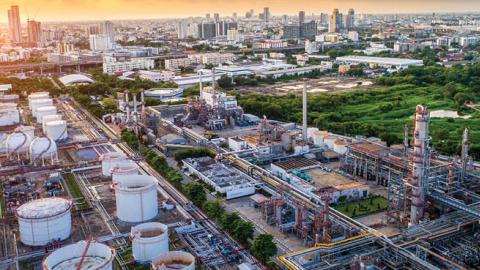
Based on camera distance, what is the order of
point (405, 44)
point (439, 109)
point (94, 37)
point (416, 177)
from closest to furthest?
point (416, 177) < point (439, 109) < point (405, 44) < point (94, 37)

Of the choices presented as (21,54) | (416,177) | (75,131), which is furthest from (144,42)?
(416,177)

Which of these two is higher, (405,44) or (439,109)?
(405,44)

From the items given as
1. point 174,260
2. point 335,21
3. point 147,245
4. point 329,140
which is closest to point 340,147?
point 329,140

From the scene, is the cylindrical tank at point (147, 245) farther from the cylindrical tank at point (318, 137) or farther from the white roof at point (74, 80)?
the white roof at point (74, 80)

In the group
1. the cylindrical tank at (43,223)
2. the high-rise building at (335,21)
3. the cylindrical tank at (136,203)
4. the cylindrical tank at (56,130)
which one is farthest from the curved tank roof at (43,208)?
the high-rise building at (335,21)

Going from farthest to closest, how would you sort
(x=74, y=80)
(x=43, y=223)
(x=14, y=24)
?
1. (x=14, y=24)
2. (x=74, y=80)
3. (x=43, y=223)

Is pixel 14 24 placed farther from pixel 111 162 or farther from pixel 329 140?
pixel 329 140

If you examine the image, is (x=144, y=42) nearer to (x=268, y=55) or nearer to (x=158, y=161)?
(x=268, y=55)
